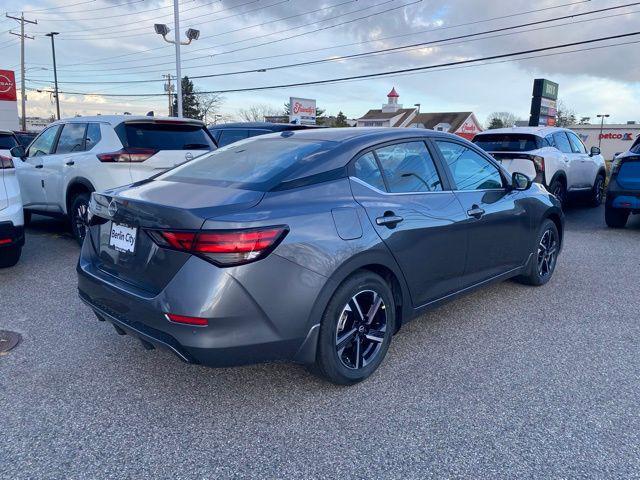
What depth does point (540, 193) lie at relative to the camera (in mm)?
5051

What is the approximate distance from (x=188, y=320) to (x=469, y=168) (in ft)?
8.95

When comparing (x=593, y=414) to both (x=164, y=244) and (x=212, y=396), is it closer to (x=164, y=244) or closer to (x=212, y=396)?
(x=212, y=396)

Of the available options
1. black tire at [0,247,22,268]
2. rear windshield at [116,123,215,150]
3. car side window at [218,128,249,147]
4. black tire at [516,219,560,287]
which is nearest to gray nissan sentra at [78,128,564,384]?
black tire at [516,219,560,287]

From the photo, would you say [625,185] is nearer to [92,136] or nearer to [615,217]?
[615,217]

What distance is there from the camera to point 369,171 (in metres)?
3.28

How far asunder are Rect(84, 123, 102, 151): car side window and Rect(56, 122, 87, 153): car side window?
4.6 inches

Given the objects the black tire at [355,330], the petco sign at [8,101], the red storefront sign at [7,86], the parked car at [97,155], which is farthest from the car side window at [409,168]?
the red storefront sign at [7,86]

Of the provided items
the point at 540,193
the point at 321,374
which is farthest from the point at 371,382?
the point at 540,193

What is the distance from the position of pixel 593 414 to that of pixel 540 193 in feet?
8.91

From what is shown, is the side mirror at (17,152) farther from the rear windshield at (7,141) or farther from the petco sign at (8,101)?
the petco sign at (8,101)

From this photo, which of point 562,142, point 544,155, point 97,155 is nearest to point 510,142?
point 544,155

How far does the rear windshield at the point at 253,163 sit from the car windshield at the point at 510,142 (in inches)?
251

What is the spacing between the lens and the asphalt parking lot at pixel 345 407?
95.7 inches

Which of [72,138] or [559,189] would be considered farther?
[559,189]
